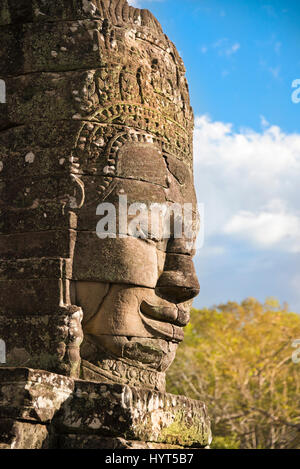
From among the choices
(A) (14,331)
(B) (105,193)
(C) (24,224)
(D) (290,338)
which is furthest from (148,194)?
(D) (290,338)

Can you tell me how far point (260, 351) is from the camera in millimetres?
22938

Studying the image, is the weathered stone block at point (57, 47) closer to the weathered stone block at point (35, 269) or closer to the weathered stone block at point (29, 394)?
the weathered stone block at point (35, 269)

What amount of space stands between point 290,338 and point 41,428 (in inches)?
702

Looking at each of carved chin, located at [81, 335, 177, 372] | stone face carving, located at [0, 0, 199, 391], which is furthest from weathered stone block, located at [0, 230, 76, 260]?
carved chin, located at [81, 335, 177, 372]

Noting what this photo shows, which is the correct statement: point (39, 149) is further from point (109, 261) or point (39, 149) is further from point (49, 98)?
point (109, 261)

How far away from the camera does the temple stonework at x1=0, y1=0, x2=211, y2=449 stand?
5492 millimetres

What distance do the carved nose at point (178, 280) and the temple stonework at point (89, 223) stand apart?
1cm

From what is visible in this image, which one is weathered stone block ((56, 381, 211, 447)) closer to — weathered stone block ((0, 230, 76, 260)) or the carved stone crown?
weathered stone block ((0, 230, 76, 260))

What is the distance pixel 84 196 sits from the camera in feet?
18.9

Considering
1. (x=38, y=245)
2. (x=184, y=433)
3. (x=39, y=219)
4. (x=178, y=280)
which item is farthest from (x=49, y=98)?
(x=184, y=433)

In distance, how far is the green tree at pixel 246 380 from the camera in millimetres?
19578

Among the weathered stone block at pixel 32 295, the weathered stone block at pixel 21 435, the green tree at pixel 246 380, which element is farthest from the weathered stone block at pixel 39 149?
the green tree at pixel 246 380

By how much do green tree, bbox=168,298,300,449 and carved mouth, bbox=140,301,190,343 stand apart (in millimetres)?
13042

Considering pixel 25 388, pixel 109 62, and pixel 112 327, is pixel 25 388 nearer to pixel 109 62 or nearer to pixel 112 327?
pixel 112 327
